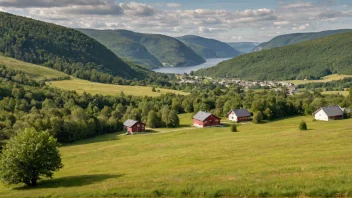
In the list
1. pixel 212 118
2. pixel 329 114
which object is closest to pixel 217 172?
pixel 212 118

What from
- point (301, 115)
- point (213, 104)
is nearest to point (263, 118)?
point (301, 115)

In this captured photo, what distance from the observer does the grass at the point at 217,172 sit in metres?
24.1

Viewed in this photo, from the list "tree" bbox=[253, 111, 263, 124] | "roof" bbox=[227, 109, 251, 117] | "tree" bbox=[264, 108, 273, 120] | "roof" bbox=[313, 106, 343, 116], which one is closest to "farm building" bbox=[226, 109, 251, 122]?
"roof" bbox=[227, 109, 251, 117]

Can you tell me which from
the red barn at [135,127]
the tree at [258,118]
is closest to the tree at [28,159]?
the red barn at [135,127]

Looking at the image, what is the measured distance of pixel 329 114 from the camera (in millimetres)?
98750

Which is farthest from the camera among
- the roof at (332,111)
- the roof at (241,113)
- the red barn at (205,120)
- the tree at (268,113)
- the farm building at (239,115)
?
the roof at (241,113)

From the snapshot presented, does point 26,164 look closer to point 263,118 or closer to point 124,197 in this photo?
point 124,197

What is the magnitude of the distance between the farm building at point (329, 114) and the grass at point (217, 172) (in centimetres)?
4562

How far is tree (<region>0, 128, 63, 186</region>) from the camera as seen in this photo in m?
36.7

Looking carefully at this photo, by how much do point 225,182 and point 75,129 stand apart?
2829 inches

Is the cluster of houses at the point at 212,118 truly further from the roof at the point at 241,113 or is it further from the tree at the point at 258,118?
the tree at the point at 258,118

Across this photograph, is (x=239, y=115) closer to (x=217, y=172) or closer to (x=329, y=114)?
(x=329, y=114)

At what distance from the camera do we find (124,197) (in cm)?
2556

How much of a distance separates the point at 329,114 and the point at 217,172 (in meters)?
77.5
